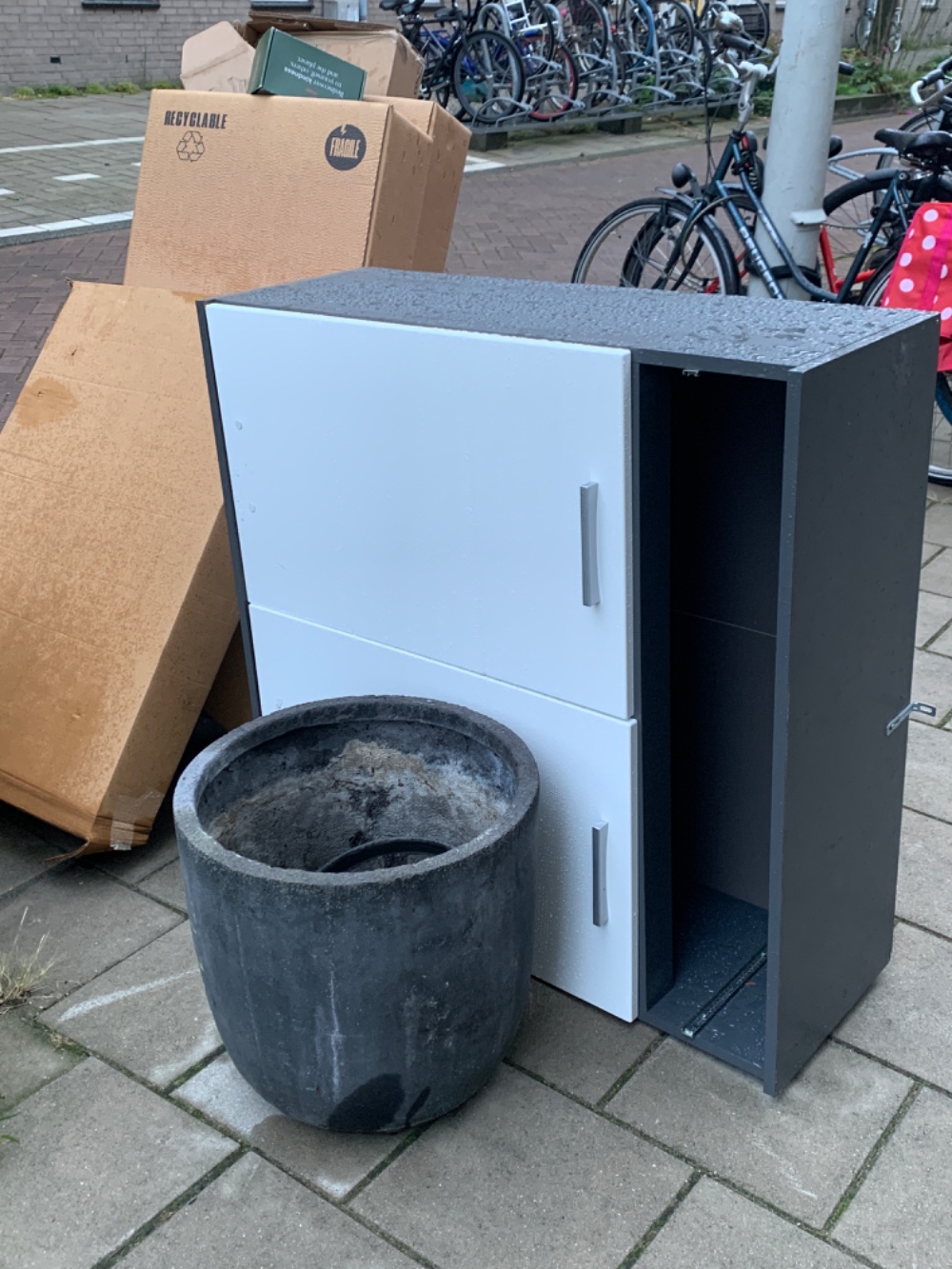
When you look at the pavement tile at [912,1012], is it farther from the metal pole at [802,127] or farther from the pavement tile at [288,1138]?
the metal pole at [802,127]

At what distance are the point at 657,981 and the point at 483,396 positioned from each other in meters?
1.09

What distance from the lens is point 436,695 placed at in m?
2.27

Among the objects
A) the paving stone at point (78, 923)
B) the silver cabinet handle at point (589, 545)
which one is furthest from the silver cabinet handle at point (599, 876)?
the paving stone at point (78, 923)

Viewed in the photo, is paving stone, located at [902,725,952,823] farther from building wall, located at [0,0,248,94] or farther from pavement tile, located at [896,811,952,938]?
building wall, located at [0,0,248,94]

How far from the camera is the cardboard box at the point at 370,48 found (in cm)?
319

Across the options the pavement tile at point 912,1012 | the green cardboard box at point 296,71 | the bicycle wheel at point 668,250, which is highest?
→ the green cardboard box at point 296,71

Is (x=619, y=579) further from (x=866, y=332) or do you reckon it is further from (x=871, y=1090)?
(x=871, y=1090)

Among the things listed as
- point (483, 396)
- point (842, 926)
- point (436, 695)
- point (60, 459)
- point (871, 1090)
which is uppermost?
point (483, 396)

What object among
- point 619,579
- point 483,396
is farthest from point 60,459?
point 619,579

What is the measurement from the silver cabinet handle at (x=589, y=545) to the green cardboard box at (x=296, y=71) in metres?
1.48

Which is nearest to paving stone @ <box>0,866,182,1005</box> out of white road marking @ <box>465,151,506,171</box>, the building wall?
white road marking @ <box>465,151,506,171</box>

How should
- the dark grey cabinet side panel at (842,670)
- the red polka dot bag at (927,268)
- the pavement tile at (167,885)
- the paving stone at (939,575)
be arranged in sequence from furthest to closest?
the red polka dot bag at (927,268), the paving stone at (939,575), the pavement tile at (167,885), the dark grey cabinet side panel at (842,670)

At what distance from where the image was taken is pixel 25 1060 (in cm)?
221

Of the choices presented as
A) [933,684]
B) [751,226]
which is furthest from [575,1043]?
[751,226]
